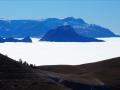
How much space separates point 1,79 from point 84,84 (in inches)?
827

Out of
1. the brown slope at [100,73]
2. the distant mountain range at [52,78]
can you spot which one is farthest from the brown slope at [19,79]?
the brown slope at [100,73]

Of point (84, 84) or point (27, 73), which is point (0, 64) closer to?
point (27, 73)

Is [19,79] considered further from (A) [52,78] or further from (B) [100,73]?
(B) [100,73]

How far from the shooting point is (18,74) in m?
70.7

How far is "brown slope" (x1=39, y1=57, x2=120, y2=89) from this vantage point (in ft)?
293

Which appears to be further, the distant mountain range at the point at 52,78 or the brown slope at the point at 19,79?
the distant mountain range at the point at 52,78

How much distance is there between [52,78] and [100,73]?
24.7 m

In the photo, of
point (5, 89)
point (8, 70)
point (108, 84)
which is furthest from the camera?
point (108, 84)

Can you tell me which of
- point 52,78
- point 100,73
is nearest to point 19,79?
point 52,78

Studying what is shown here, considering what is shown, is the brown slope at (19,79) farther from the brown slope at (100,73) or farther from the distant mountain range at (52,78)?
the brown slope at (100,73)

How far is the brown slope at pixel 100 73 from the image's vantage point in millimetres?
89387

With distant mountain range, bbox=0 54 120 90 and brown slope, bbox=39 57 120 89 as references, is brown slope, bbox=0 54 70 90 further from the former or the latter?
brown slope, bbox=39 57 120 89

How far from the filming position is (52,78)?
262 feet

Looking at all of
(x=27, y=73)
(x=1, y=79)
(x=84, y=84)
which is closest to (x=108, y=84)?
(x=84, y=84)
